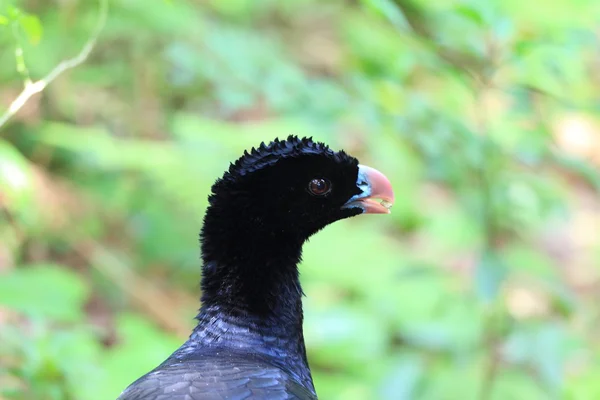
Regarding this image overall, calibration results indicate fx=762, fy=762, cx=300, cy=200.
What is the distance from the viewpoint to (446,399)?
4031 mm

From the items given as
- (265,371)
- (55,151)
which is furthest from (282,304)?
(55,151)

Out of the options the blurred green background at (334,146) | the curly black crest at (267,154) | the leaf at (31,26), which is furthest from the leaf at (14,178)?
the curly black crest at (267,154)

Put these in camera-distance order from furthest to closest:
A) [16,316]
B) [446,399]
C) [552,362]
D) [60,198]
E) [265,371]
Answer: [60,198] < [16,316] < [446,399] < [552,362] < [265,371]

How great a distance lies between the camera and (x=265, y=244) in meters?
2.77

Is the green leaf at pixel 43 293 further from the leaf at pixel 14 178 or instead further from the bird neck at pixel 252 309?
the bird neck at pixel 252 309

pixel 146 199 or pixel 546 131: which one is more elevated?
pixel 146 199

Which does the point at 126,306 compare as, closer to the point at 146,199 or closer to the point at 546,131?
the point at 146,199

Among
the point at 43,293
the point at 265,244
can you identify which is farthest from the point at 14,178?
the point at 265,244

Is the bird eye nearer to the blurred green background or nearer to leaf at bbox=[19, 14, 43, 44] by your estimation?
the blurred green background

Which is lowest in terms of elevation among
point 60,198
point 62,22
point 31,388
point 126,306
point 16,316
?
point 31,388

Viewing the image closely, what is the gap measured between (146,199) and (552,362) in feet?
11.3

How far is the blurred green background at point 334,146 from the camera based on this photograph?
145 inches

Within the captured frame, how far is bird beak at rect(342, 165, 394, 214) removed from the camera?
2910 mm

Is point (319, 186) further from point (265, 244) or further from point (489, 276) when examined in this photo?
point (489, 276)
